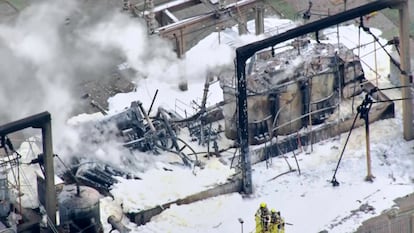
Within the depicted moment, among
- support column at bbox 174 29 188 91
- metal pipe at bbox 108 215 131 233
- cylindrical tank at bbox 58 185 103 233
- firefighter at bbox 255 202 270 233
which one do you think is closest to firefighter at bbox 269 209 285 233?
firefighter at bbox 255 202 270 233

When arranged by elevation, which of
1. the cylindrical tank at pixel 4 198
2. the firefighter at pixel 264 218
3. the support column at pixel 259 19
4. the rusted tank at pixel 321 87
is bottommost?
the firefighter at pixel 264 218

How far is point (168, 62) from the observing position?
57938 millimetres

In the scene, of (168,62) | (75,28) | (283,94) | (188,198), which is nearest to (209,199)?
(188,198)

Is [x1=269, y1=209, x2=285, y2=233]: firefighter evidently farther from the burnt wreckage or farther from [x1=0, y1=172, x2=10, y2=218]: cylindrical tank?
[x1=0, y1=172, x2=10, y2=218]: cylindrical tank

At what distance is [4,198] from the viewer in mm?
46750

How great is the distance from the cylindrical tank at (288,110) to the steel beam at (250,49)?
115 inches

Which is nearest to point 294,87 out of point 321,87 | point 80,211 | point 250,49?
point 321,87

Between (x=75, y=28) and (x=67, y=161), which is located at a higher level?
(x=75, y=28)

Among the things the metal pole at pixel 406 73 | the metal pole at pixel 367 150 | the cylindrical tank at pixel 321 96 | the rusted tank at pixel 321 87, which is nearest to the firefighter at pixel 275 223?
the metal pole at pixel 367 150

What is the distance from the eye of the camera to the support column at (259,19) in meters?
58.5

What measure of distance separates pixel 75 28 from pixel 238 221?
1510cm

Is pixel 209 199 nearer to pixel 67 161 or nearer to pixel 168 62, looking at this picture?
pixel 67 161

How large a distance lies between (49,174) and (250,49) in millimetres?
7759

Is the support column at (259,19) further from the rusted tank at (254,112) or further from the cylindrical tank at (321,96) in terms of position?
the rusted tank at (254,112)
